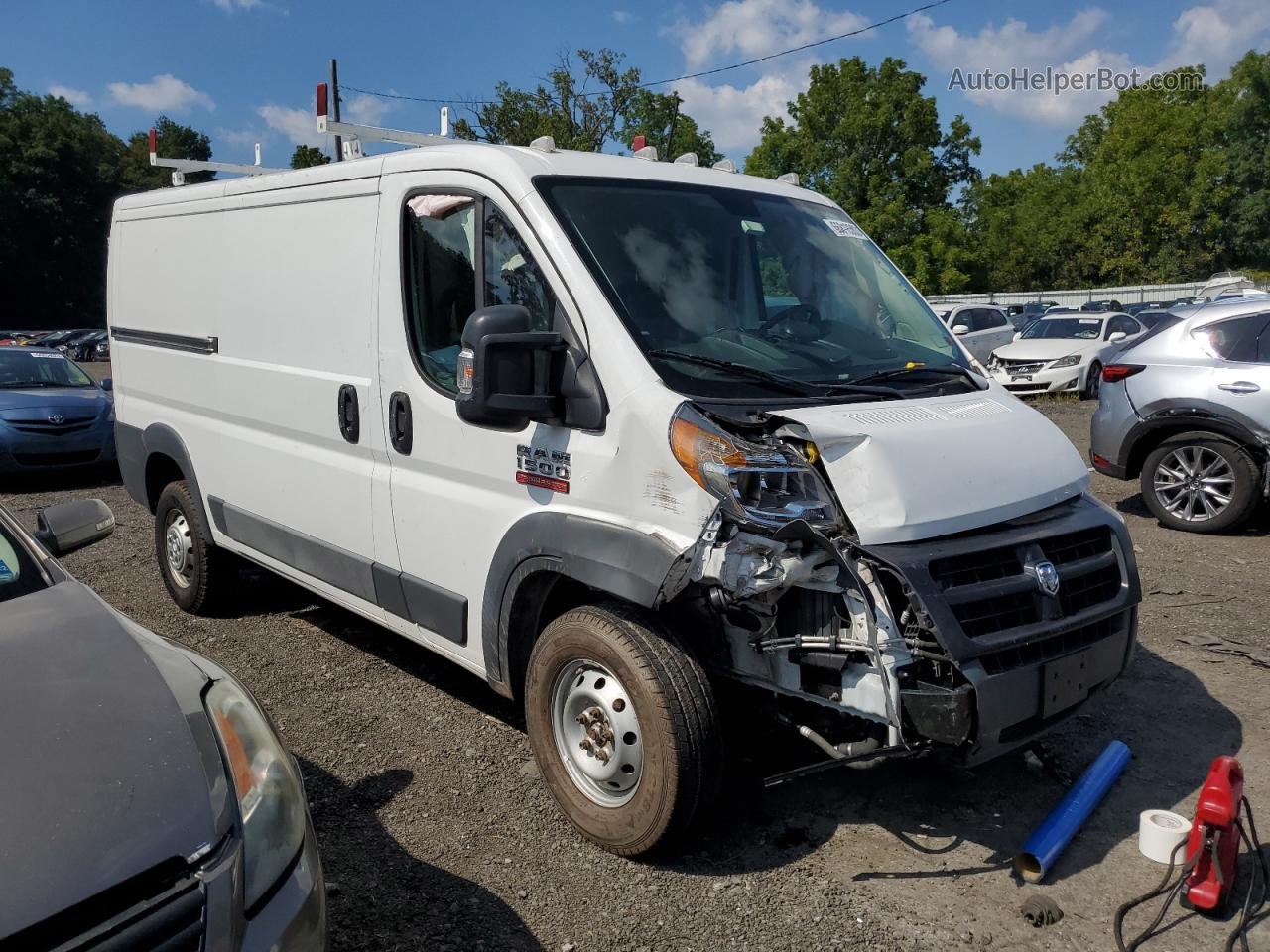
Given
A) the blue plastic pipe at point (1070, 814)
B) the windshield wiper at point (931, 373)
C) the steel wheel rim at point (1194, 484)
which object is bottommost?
the blue plastic pipe at point (1070, 814)

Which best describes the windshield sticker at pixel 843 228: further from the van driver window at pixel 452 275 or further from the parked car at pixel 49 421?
the parked car at pixel 49 421

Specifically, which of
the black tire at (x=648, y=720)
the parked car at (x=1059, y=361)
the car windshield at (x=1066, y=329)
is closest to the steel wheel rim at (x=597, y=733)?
the black tire at (x=648, y=720)

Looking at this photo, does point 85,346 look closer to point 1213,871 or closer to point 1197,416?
point 1197,416

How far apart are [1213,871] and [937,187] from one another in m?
48.8

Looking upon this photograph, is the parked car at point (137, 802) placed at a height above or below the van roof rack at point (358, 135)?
below

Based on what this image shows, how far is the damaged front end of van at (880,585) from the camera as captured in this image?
296 centimetres

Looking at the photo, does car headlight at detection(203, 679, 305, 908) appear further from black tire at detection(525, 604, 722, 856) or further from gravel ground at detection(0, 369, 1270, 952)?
black tire at detection(525, 604, 722, 856)

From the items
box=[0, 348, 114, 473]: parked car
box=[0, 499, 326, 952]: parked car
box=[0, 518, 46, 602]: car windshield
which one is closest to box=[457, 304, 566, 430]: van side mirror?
box=[0, 499, 326, 952]: parked car

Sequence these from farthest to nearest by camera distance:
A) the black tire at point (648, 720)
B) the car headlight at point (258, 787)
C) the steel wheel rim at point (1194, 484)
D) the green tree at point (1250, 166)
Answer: the green tree at point (1250, 166) → the steel wheel rim at point (1194, 484) → the black tire at point (648, 720) → the car headlight at point (258, 787)

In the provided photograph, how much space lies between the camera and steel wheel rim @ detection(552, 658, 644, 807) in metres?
3.33

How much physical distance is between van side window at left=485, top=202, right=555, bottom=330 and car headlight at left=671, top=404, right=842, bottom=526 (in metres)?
0.75

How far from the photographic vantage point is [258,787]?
7.70 feet

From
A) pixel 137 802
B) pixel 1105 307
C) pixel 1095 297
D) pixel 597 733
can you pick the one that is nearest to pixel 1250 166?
pixel 1095 297

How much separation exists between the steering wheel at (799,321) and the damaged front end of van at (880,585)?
57 cm
